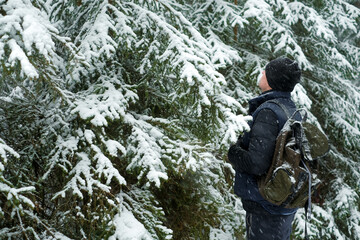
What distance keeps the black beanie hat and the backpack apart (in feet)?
0.77

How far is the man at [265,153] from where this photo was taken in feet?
8.64

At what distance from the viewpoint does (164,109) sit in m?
4.26

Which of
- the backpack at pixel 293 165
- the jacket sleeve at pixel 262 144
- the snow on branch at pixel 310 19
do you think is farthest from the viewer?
the snow on branch at pixel 310 19

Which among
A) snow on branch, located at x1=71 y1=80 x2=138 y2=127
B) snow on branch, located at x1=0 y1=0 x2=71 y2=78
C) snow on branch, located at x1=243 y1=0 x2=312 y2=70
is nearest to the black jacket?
snow on branch, located at x1=71 y1=80 x2=138 y2=127

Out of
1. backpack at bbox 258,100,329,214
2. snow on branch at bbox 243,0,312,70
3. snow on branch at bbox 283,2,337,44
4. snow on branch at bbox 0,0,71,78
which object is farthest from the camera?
snow on branch at bbox 283,2,337,44

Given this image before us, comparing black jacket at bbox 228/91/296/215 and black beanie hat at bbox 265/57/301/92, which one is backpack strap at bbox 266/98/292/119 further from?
black beanie hat at bbox 265/57/301/92

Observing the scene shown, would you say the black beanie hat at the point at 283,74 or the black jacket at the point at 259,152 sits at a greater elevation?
the black beanie hat at the point at 283,74

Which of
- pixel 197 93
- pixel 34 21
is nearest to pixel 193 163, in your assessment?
pixel 197 93

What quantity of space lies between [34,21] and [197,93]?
5.08ft

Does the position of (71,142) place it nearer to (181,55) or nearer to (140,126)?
(140,126)

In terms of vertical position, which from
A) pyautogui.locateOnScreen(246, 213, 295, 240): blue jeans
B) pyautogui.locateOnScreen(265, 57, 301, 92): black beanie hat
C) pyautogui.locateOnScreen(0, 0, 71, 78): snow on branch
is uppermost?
pyautogui.locateOnScreen(0, 0, 71, 78): snow on branch

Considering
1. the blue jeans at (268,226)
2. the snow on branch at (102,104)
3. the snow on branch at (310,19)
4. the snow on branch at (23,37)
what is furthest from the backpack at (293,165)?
the snow on branch at (310,19)

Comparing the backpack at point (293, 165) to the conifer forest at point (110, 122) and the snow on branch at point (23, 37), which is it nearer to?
the conifer forest at point (110, 122)

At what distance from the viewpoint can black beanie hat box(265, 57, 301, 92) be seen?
9.07 ft
